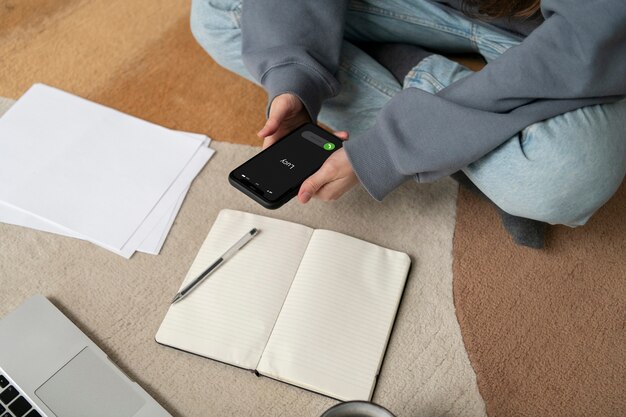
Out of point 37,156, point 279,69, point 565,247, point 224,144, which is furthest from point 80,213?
point 565,247

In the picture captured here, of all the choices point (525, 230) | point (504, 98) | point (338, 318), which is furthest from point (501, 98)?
point (338, 318)

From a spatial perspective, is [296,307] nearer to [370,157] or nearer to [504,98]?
[370,157]

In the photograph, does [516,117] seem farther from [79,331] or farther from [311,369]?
[79,331]

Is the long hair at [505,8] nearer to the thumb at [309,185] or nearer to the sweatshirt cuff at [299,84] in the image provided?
the sweatshirt cuff at [299,84]

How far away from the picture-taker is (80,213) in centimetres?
95

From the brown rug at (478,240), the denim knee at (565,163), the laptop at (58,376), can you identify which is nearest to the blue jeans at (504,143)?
the denim knee at (565,163)

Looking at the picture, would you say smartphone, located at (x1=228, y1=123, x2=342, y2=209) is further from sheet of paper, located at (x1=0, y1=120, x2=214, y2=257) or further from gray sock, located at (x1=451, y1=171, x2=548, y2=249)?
gray sock, located at (x1=451, y1=171, x2=548, y2=249)

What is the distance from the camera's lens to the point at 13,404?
28.6 inches

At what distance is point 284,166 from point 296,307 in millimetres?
201

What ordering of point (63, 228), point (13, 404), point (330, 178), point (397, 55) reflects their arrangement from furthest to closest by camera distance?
point (397, 55) < point (63, 228) < point (330, 178) < point (13, 404)

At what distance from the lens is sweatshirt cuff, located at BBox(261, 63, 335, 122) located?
0.89m

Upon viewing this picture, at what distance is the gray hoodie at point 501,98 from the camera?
715 millimetres

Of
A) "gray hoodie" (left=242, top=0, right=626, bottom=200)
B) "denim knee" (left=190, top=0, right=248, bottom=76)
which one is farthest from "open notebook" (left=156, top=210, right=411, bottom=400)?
"denim knee" (left=190, top=0, right=248, bottom=76)

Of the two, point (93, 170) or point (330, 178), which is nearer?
point (330, 178)
